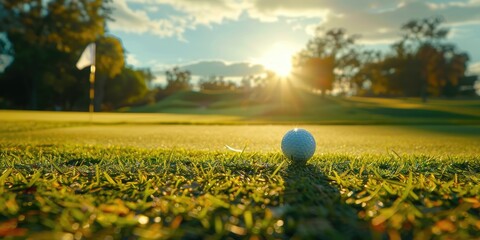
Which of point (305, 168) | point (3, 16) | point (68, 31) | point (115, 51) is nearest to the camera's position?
point (305, 168)

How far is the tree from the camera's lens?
36281mm

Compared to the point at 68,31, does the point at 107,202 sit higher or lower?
lower

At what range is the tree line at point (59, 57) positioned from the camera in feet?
120

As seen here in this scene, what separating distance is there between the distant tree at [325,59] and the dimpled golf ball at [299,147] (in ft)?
158

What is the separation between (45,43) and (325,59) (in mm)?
34509

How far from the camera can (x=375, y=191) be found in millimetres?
2596

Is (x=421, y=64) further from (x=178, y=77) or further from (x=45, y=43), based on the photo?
(x=178, y=77)

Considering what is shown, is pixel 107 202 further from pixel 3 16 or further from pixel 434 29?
pixel 434 29

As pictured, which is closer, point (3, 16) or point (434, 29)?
point (3, 16)

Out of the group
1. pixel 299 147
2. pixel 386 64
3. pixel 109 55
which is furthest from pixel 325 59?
pixel 299 147

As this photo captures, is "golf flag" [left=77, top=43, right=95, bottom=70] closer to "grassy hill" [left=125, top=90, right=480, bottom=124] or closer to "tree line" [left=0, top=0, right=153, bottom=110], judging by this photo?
"grassy hill" [left=125, top=90, right=480, bottom=124]

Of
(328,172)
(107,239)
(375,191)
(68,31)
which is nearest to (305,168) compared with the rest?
(328,172)

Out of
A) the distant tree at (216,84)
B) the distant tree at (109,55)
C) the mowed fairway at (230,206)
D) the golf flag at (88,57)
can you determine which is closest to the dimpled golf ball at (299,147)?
the mowed fairway at (230,206)

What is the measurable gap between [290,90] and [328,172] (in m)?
51.0
